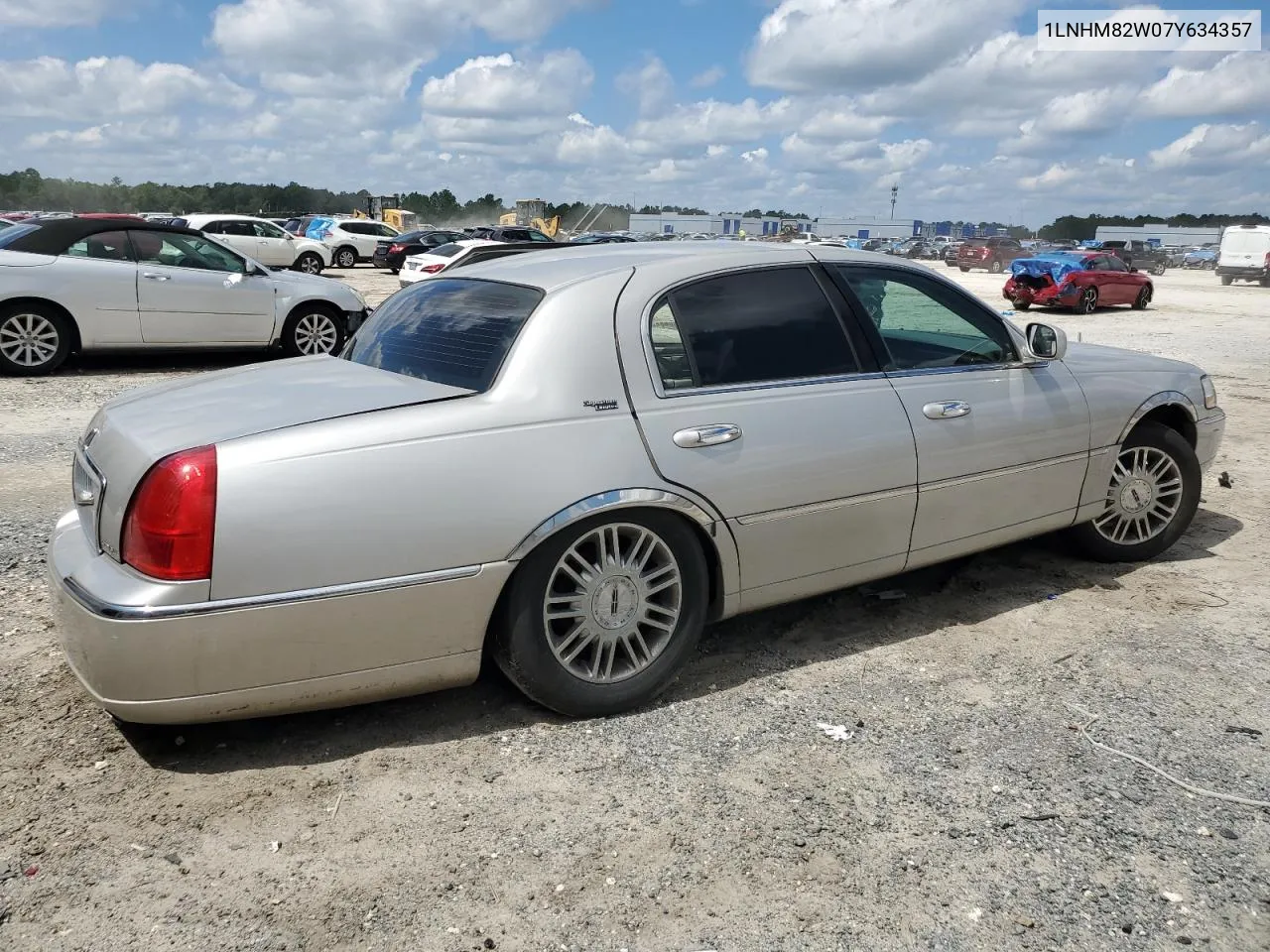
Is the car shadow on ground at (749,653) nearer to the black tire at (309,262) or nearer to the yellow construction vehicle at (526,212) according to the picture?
the black tire at (309,262)

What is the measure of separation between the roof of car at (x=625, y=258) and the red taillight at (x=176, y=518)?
4.30ft

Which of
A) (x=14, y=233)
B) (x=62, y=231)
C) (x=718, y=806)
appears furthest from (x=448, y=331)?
(x=14, y=233)

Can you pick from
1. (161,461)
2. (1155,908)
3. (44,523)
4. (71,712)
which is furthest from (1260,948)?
(44,523)

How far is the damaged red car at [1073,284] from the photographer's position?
23.2 metres

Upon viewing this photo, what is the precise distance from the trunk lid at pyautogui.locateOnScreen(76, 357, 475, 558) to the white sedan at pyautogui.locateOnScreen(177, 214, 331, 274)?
26896 millimetres

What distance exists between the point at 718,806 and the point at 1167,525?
10.7 feet

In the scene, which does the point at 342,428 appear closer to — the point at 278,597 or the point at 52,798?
the point at 278,597

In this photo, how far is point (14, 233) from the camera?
1020 cm

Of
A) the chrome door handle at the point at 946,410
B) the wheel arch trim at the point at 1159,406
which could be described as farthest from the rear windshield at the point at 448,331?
→ the wheel arch trim at the point at 1159,406

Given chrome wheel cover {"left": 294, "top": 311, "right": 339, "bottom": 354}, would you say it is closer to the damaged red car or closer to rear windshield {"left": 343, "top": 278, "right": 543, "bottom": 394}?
rear windshield {"left": 343, "top": 278, "right": 543, "bottom": 394}

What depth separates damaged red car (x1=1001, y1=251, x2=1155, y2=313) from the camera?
912 inches

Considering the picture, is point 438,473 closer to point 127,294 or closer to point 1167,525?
point 1167,525

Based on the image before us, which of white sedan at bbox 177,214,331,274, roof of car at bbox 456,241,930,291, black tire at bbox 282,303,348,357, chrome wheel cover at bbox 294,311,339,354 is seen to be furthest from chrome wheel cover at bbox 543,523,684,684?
white sedan at bbox 177,214,331,274

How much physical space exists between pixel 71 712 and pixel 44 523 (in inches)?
92.4
